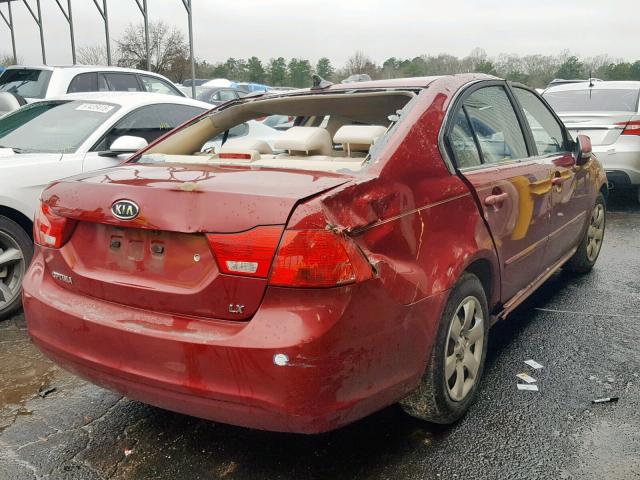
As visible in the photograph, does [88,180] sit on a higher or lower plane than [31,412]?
higher

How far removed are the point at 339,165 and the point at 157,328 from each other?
3.23 ft

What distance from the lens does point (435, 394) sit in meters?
2.48

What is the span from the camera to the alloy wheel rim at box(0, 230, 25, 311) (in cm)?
402

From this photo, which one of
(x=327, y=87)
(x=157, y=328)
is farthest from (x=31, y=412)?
(x=327, y=87)

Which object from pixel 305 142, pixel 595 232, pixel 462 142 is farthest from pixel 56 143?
pixel 595 232

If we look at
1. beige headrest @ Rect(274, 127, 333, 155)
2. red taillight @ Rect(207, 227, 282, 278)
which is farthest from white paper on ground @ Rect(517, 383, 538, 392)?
red taillight @ Rect(207, 227, 282, 278)

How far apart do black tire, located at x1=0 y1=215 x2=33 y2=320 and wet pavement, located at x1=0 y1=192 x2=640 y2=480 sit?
611 millimetres

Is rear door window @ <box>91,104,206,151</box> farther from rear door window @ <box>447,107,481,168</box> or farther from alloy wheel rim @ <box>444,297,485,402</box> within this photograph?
alloy wheel rim @ <box>444,297,485,402</box>

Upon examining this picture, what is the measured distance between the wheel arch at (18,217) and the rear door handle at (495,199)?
3.05 meters

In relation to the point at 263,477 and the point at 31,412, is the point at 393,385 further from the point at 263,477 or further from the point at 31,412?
the point at 31,412

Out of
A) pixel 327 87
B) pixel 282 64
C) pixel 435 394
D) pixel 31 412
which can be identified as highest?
pixel 282 64

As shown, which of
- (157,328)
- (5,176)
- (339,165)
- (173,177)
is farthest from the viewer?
(5,176)

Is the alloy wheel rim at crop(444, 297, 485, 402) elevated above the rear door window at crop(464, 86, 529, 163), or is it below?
below

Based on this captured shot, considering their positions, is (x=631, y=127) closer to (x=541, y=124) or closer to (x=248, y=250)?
(x=541, y=124)
